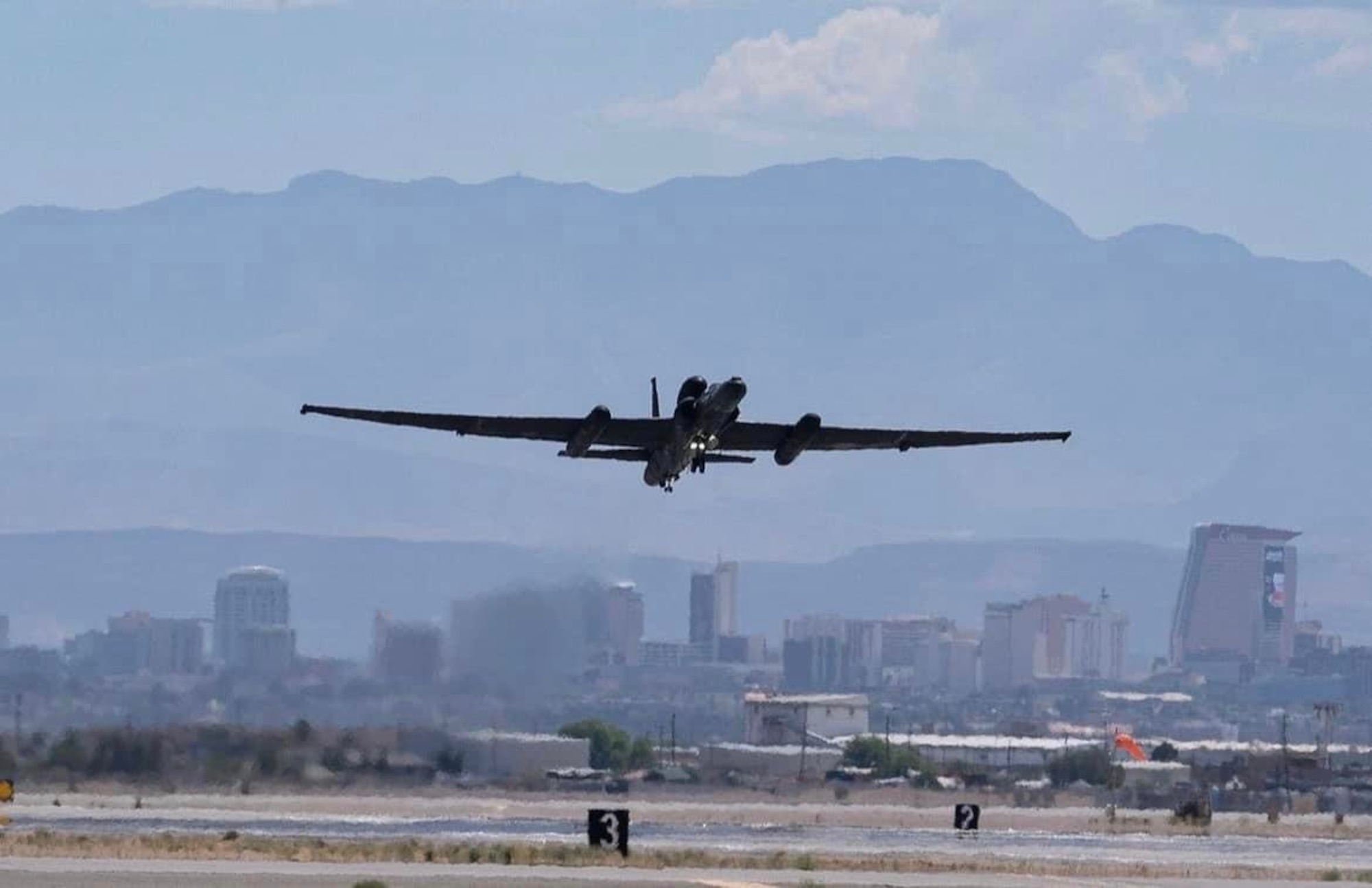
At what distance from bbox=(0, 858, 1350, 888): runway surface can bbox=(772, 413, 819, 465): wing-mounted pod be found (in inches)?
408

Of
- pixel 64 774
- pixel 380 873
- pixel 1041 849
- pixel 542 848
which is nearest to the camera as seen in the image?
pixel 380 873

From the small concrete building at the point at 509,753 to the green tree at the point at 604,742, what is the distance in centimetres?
1030

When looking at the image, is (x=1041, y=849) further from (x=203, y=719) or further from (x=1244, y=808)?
(x=203, y=719)

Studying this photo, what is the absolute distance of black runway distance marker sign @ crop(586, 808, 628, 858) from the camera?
87062 millimetres

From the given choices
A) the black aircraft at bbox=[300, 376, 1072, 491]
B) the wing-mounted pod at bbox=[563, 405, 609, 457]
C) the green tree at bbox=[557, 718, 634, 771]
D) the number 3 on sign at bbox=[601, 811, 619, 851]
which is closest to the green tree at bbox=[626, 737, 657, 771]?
the green tree at bbox=[557, 718, 634, 771]

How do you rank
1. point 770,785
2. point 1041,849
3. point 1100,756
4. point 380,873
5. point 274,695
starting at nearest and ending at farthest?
point 380,873, point 1041,849, point 770,785, point 274,695, point 1100,756

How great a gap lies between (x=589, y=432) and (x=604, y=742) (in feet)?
313

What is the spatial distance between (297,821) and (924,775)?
69.3 m

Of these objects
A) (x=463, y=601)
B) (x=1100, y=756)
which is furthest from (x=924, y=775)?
(x=463, y=601)

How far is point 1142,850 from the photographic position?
10338cm

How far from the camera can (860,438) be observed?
8044 centimetres

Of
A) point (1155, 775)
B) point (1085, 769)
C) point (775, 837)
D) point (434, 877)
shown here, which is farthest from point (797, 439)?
point (1155, 775)

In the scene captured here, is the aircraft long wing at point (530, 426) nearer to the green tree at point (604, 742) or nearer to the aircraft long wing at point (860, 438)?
the aircraft long wing at point (860, 438)

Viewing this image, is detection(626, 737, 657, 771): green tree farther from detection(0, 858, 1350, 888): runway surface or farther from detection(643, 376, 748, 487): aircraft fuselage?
detection(643, 376, 748, 487): aircraft fuselage
